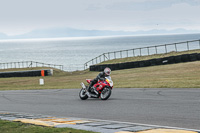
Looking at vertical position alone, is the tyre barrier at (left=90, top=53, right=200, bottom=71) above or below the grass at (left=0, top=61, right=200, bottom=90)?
above

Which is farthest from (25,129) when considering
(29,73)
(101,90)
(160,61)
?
(29,73)

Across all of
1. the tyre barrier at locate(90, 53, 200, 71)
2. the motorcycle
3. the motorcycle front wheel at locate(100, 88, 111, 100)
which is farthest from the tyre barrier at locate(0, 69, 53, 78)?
the motorcycle front wheel at locate(100, 88, 111, 100)

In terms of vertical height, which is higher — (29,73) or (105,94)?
(29,73)

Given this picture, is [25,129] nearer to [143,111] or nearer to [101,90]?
[143,111]

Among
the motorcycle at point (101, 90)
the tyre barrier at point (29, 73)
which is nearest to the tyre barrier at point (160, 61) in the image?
the tyre barrier at point (29, 73)

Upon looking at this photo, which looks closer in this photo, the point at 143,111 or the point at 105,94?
the point at 143,111

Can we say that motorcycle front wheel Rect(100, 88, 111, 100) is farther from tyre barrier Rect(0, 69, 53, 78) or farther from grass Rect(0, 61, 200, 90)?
tyre barrier Rect(0, 69, 53, 78)

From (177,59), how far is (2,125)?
2640 centimetres

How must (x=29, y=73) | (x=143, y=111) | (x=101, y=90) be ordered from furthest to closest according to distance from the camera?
(x=29, y=73) < (x=101, y=90) < (x=143, y=111)

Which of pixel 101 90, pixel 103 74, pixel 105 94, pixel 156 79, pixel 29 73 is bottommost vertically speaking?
pixel 105 94

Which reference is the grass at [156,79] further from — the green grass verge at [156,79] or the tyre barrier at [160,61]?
the tyre barrier at [160,61]

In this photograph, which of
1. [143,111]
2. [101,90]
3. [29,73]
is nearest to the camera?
[143,111]

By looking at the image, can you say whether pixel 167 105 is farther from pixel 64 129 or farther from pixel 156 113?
pixel 64 129

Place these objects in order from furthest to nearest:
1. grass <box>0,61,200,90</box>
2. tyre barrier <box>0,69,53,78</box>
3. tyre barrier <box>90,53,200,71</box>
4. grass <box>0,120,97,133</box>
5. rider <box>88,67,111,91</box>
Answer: tyre barrier <box>0,69,53,78</box> → tyre barrier <box>90,53,200,71</box> → grass <box>0,61,200,90</box> → rider <box>88,67,111,91</box> → grass <box>0,120,97,133</box>
